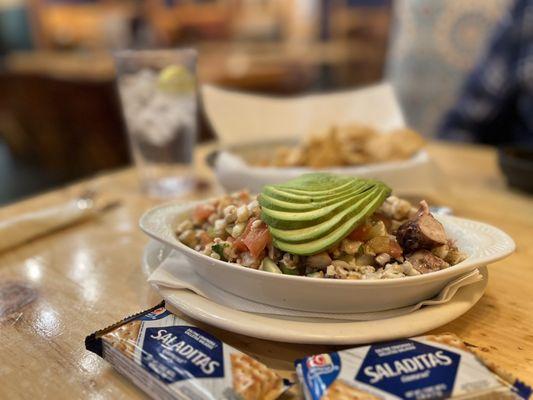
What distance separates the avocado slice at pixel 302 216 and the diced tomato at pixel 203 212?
0.56 feet

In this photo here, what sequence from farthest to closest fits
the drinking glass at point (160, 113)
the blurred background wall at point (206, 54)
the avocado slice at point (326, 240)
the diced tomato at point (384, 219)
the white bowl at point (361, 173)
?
the blurred background wall at point (206, 54)
the drinking glass at point (160, 113)
the white bowl at point (361, 173)
the diced tomato at point (384, 219)
the avocado slice at point (326, 240)

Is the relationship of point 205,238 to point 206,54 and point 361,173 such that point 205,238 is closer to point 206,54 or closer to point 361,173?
point 361,173

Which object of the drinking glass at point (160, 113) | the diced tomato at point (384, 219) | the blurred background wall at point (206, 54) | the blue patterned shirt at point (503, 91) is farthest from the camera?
the blurred background wall at point (206, 54)

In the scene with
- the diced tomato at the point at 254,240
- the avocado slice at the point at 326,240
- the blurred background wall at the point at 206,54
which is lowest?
the blurred background wall at the point at 206,54

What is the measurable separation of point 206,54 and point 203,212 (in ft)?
16.5

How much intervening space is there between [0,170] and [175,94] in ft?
12.2

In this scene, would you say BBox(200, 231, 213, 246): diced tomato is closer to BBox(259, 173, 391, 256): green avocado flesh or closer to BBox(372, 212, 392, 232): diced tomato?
BBox(259, 173, 391, 256): green avocado flesh

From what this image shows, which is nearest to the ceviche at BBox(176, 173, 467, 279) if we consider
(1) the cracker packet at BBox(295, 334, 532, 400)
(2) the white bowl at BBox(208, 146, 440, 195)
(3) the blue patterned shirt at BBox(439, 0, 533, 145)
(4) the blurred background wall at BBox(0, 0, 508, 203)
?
(1) the cracker packet at BBox(295, 334, 532, 400)

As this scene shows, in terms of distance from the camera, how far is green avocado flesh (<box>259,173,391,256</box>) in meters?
0.65

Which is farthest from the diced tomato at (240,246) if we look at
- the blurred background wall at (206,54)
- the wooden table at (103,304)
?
the blurred background wall at (206,54)

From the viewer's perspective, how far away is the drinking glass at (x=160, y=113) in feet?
4.21

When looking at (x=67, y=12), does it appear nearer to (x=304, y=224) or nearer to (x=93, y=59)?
(x=93, y=59)

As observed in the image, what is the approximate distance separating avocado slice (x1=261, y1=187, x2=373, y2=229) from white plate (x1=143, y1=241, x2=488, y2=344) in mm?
115

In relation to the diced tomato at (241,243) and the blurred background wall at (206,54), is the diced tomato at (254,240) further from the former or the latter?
the blurred background wall at (206,54)
